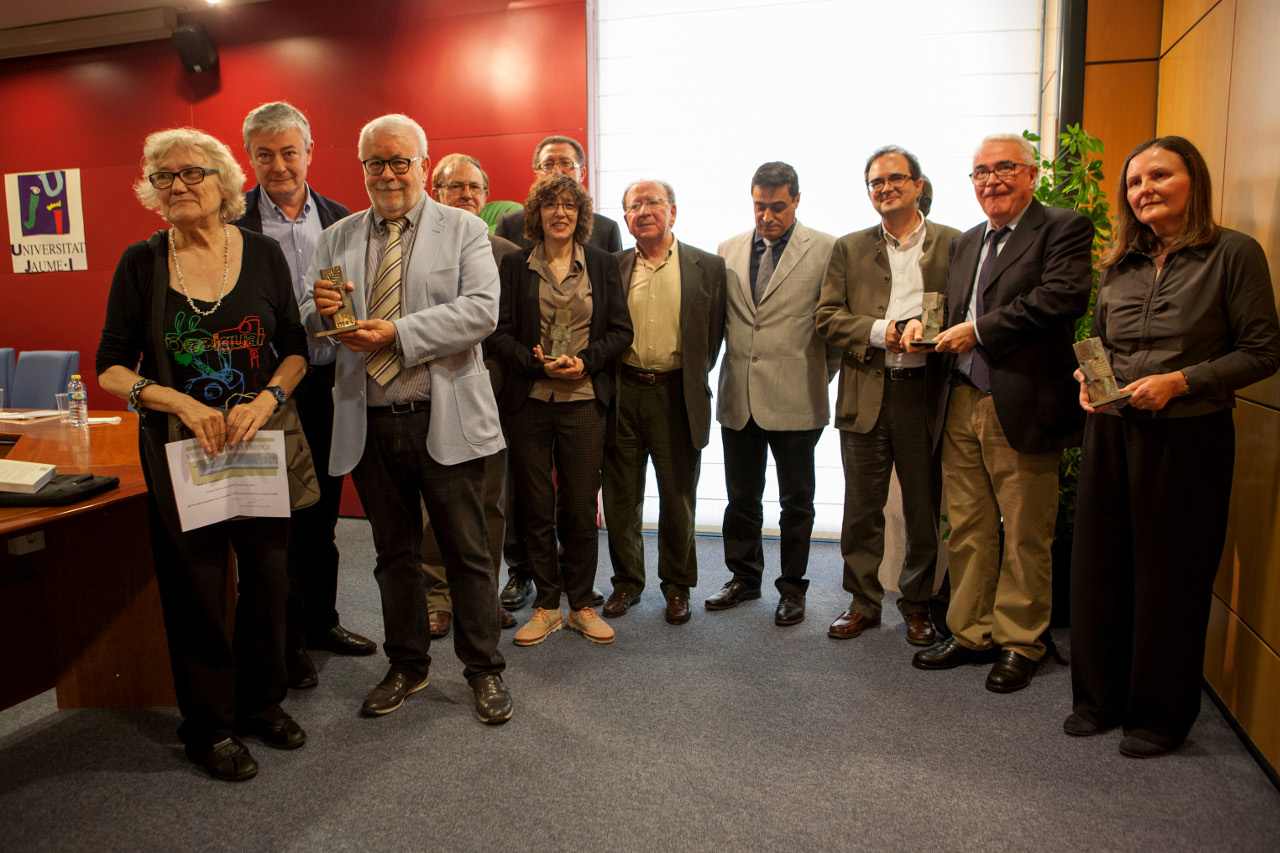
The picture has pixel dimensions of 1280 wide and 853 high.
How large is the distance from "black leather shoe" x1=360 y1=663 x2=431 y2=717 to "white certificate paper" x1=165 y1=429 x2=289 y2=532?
0.75 metres

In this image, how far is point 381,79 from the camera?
16.4 feet

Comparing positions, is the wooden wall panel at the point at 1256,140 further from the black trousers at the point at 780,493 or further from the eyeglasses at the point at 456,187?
the eyeglasses at the point at 456,187

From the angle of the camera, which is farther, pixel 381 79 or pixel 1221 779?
pixel 381 79

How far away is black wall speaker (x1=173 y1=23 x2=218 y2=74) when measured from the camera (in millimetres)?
5117

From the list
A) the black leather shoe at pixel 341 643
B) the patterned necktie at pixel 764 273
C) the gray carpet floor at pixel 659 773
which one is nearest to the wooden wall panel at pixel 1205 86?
the patterned necktie at pixel 764 273

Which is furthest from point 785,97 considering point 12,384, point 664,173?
point 12,384

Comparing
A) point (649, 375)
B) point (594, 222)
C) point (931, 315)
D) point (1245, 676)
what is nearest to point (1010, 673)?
point (1245, 676)

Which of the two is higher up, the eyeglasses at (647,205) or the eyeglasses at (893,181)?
the eyeglasses at (893,181)

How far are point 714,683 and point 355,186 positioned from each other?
4.06m

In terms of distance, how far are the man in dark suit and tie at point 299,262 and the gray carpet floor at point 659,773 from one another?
0.95 ft

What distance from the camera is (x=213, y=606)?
85.0 inches

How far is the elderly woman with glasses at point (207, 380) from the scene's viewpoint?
206cm

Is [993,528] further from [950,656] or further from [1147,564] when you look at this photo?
[1147,564]

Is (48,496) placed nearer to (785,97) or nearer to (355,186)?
(355,186)
